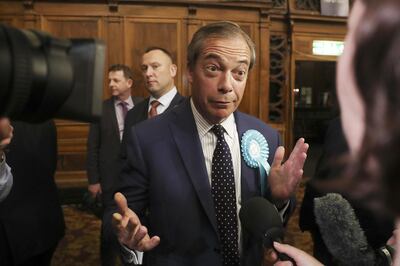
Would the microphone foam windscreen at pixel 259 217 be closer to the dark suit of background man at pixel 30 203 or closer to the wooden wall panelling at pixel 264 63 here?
Answer: the dark suit of background man at pixel 30 203

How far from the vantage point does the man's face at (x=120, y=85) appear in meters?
3.44

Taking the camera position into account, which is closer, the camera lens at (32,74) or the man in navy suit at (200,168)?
the camera lens at (32,74)

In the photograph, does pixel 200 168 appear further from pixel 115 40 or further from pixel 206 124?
pixel 115 40

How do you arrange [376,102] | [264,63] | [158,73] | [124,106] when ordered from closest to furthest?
[376,102] → [158,73] → [124,106] → [264,63]

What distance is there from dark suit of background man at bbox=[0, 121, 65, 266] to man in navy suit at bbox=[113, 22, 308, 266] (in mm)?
652

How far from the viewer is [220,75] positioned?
146 cm

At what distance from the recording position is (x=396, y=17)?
407 mm

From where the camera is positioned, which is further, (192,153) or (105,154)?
(105,154)

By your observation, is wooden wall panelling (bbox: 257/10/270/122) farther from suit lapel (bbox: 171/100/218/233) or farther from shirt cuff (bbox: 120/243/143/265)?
shirt cuff (bbox: 120/243/143/265)

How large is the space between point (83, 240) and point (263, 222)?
130 inches

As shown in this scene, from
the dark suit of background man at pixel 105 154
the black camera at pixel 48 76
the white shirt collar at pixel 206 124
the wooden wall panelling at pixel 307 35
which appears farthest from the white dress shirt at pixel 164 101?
the wooden wall panelling at pixel 307 35

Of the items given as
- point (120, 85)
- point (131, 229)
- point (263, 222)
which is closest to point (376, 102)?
point (263, 222)

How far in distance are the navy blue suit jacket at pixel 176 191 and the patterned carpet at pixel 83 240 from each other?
6.37 ft

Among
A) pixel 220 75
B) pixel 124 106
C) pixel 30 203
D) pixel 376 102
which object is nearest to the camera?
pixel 376 102
